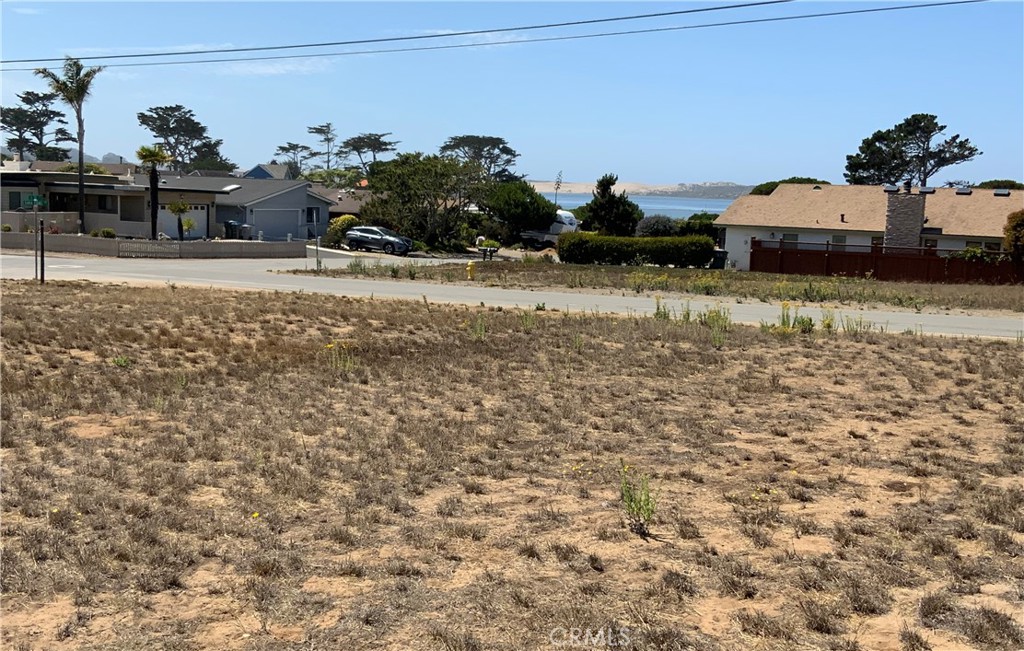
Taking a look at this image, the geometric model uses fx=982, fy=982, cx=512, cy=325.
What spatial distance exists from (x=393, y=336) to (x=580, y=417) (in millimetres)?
8257

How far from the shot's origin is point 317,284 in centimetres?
3372

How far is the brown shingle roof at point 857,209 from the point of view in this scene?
5366cm

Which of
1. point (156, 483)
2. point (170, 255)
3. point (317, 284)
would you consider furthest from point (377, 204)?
point (156, 483)

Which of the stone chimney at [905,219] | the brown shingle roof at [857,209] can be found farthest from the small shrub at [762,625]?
the brown shingle roof at [857,209]

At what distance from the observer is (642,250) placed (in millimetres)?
54719

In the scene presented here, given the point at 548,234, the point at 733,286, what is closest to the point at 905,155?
the point at 548,234

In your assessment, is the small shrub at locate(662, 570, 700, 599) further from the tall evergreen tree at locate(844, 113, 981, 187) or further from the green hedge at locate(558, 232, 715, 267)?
the tall evergreen tree at locate(844, 113, 981, 187)

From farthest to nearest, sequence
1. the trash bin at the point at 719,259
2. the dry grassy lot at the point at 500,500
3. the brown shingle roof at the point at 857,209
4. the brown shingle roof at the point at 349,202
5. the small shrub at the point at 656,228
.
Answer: the brown shingle roof at the point at 349,202 → the small shrub at the point at 656,228 → the trash bin at the point at 719,259 → the brown shingle roof at the point at 857,209 → the dry grassy lot at the point at 500,500

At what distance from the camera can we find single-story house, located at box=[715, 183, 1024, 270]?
5309 centimetres

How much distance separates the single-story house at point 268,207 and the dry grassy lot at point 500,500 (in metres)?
49.3

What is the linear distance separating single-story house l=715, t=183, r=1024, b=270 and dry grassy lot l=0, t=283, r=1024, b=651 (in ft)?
129

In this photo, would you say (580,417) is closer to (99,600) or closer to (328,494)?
(328,494)

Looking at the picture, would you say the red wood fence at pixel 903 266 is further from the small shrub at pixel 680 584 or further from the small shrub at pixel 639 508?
the small shrub at pixel 680 584

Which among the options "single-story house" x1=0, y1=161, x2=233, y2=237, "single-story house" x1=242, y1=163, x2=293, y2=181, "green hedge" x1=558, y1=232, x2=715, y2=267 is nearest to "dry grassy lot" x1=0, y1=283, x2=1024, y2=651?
"green hedge" x1=558, y1=232, x2=715, y2=267
